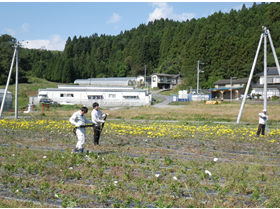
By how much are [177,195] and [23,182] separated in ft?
Answer: 11.6

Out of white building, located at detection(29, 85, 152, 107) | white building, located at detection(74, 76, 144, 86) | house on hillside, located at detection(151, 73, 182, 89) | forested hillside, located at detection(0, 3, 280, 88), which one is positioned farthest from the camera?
white building, located at detection(74, 76, 144, 86)

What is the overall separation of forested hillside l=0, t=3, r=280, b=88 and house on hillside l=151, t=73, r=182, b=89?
311 centimetres

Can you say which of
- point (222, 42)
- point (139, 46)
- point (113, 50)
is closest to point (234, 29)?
point (222, 42)

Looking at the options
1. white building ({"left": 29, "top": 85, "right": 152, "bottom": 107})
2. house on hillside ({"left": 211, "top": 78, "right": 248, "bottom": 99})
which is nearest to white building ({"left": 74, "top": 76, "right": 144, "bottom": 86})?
house on hillside ({"left": 211, "top": 78, "right": 248, "bottom": 99})

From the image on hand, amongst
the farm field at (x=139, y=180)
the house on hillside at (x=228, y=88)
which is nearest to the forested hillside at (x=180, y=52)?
the house on hillside at (x=228, y=88)

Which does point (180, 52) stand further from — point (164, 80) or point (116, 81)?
point (116, 81)

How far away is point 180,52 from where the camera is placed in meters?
94.4

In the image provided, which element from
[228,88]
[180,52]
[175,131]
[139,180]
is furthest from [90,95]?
[139,180]

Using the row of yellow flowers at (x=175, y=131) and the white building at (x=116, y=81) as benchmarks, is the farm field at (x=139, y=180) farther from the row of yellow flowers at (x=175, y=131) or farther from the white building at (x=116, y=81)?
the white building at (x=116, y=81)

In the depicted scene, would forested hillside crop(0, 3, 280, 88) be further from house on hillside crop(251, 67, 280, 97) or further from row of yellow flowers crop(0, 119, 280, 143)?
row of yellow flowers crop(0, 119, 280, 143)

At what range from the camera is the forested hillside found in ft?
242

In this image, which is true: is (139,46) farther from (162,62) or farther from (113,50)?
(113,50)

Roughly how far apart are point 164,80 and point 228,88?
83.8 feet

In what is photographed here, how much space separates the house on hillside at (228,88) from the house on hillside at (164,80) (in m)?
19.2
